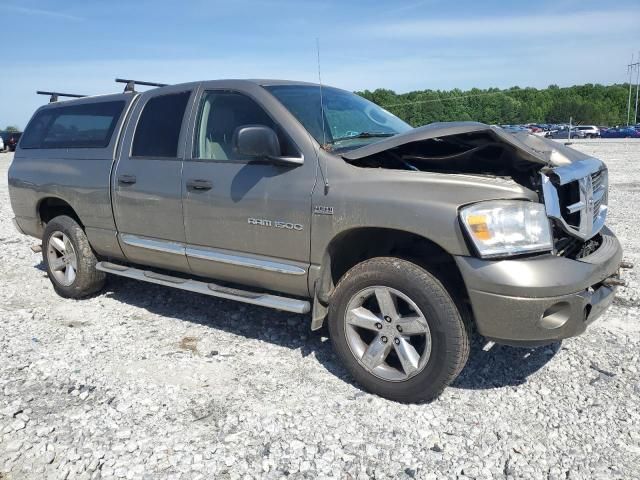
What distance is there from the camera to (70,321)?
15.8 ft

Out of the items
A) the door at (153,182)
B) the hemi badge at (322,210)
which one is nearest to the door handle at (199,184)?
the door at (153,182)

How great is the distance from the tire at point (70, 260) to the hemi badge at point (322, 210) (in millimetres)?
2703

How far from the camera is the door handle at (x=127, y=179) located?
14.5ft

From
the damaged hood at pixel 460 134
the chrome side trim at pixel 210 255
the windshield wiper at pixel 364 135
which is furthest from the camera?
the windshield wiper at pixel 364 135

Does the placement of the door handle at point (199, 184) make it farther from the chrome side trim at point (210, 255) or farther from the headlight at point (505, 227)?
the headlight at point (505, 227)

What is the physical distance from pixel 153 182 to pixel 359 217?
186cm

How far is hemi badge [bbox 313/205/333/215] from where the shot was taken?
3.39 metres

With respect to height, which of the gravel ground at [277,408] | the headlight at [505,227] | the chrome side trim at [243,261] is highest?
the headlight at [505,227]

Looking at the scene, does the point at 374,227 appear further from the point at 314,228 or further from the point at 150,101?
the point at 150,101

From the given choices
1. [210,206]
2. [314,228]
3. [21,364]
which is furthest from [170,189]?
[21,364]

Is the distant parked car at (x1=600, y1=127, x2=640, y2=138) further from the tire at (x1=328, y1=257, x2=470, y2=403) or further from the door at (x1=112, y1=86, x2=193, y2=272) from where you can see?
the tire at (x1=328, y1=257, x2=470, y2=403)

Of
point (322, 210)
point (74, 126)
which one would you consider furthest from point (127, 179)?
point (322, 210)

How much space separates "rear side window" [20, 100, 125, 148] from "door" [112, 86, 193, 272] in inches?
13.0

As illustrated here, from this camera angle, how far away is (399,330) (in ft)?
10.6
